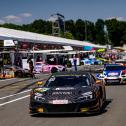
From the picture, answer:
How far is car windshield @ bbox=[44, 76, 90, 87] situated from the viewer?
14188mm

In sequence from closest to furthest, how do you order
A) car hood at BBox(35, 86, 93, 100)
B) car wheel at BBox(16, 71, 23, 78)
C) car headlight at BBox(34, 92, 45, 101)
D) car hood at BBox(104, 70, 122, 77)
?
1. car hood at BBox(35, 86, 93, 100)
2. car headlight at BBox(34, 92, 45, 101)
3. car hood at BBox(104, 70, 122, 77)
4. car wheel at BBox(16, 71, 23, 78)

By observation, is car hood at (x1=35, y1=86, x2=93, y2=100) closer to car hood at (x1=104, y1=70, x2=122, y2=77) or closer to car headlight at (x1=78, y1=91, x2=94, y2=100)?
car headlight at (x1=78, y1=91, x2=94, y2=100)

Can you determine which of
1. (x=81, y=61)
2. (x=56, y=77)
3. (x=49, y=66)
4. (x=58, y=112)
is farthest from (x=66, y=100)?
(x=81, y=61)

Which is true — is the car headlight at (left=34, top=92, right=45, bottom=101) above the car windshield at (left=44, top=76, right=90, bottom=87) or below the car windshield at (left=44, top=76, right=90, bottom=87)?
below

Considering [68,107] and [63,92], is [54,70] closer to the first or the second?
[63,92]

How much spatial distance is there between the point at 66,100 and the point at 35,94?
3.23ft

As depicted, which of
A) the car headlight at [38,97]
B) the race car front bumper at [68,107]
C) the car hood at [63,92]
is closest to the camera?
the race car front bumper at [68,107]

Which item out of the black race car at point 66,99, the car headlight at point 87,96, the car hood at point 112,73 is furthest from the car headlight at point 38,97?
the car hood at point 112,73

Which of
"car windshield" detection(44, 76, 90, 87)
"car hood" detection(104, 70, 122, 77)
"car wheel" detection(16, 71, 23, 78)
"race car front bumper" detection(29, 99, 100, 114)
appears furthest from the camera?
"car wheel" detection(16, 71, 23, 78)

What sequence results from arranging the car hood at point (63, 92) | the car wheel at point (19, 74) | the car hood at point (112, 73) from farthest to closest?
the car wheel at point (19, 74)
the car hood at point (112, 73)
the car hood at point (63, 92)

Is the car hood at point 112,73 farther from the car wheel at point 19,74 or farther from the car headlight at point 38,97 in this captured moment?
the car wheel at point 19,74

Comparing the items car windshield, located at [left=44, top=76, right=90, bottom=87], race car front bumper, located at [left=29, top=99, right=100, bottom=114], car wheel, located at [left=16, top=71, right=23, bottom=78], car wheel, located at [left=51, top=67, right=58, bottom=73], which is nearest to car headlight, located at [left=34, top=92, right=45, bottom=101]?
race car front bumper, located at [left=29, top=99, right=100, bottom=114]

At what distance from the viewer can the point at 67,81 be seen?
14.4 metres

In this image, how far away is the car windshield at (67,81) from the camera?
46.5ft
